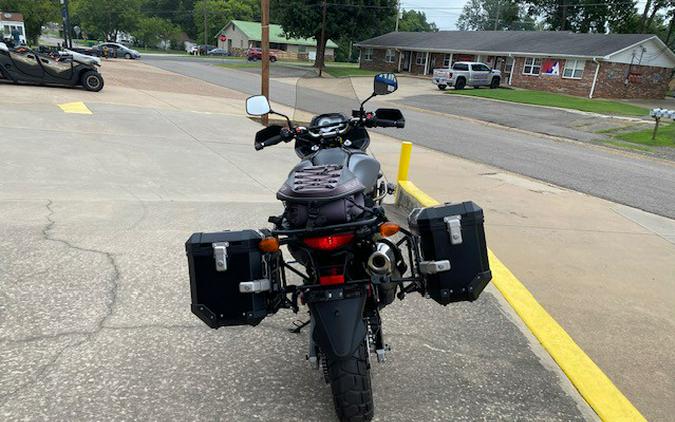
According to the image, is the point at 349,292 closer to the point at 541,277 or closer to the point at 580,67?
the point at 541,277

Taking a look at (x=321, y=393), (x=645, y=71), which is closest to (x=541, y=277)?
(x=321, y=393)

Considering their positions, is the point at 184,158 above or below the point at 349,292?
below

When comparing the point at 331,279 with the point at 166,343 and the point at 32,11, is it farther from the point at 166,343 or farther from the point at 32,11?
the point at 32,11

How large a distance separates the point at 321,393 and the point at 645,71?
43161 millimetres

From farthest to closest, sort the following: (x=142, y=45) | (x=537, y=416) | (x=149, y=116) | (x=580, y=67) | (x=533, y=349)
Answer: (x=142, y=45)
(x=580, y=67)
(x=149, y=116)
(x=533, y=349)
(x=537, y=416)

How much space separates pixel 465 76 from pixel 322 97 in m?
32.7

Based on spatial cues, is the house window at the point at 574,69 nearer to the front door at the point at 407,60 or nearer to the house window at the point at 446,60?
the house window at the point at 446,60

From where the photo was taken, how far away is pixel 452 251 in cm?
266

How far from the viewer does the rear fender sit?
7.52 feet

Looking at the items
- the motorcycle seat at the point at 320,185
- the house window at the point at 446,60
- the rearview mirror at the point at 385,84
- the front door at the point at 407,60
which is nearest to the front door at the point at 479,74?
the house window at the point at 446,60

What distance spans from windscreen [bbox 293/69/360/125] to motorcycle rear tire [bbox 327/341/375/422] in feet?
10.6

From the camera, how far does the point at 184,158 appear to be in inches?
348

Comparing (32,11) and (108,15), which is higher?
(108,15)

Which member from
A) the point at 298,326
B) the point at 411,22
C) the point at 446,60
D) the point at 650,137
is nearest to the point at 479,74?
the point at 446,60
